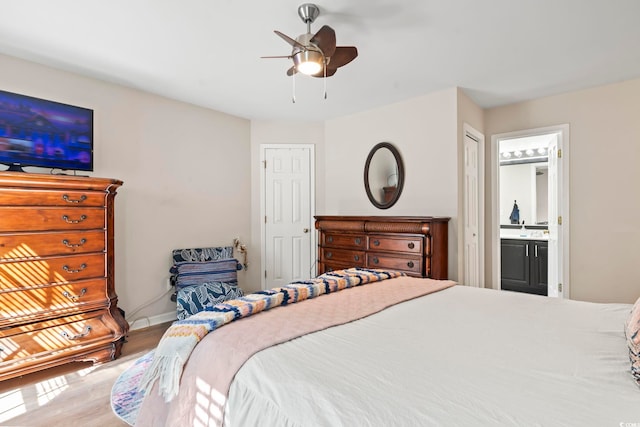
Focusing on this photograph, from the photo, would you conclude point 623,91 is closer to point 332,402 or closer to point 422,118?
point 422,118

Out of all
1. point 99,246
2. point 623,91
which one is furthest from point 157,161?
point 623,91

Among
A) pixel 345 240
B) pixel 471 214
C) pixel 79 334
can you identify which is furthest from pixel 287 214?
pixel 79 334

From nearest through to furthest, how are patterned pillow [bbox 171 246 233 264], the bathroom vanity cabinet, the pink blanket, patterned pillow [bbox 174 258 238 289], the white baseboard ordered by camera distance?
the pink blanket
the white baseboard
patterned pillow [bbox 174 258 238 289]
patterned pillow [bbox 171 246 233 264]
the bathroom vanity cabinet

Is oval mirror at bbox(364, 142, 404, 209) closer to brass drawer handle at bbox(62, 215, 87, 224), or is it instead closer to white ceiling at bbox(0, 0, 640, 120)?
white ceiling at bbox(0, 0, 640, 120)

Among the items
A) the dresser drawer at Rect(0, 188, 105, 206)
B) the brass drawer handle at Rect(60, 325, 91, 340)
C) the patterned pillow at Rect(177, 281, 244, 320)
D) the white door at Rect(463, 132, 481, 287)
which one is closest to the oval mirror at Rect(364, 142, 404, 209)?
the white door at Rect(463, 132, 481, 287)

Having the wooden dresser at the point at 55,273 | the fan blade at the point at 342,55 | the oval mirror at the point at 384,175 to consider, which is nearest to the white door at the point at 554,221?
the oval mirror at the point at 384,175

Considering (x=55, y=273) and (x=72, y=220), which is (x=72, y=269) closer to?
(x=55, y=273)

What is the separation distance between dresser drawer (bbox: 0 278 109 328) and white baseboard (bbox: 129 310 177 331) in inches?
33.6

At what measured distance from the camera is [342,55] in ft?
7.25

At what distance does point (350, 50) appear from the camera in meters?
2.16

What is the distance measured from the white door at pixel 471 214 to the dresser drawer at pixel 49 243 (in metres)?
3.44

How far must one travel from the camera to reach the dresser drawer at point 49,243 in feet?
7.36

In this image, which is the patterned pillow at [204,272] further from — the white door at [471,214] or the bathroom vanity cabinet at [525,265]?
→ the bathroom vanity cabinet at [525,265]

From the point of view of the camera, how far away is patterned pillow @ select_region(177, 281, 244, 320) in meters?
3.26
